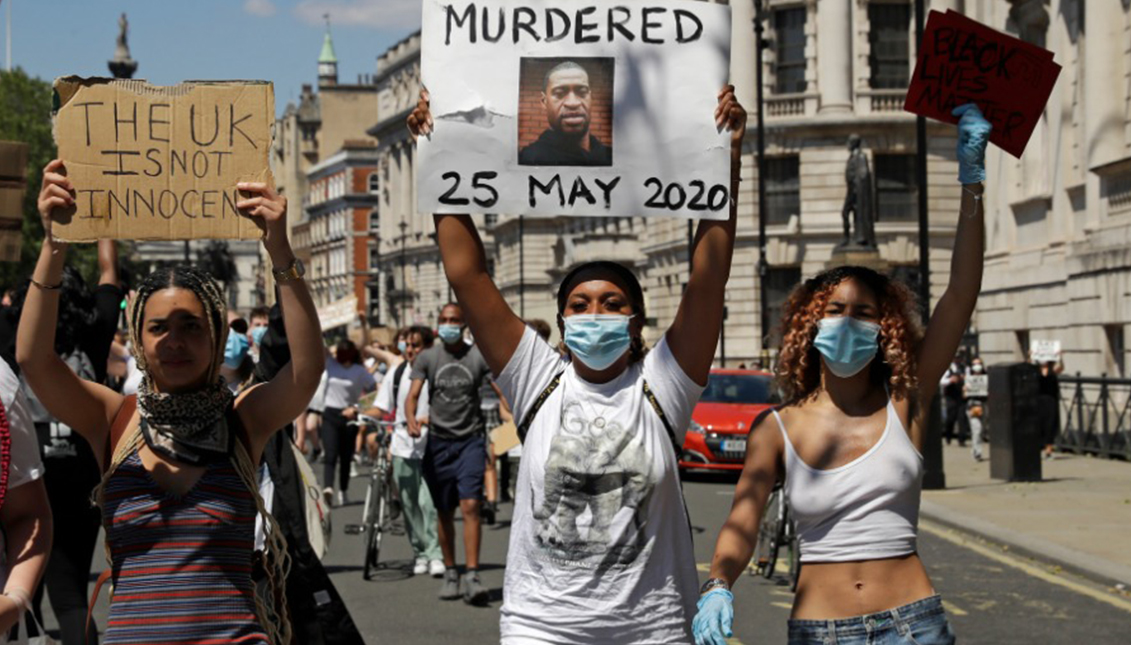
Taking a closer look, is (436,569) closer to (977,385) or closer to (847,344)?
(847,344)

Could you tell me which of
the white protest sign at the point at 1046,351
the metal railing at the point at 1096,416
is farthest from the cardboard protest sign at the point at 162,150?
the white protest sign at the point at 1046,351

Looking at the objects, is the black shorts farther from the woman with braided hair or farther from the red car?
the red car

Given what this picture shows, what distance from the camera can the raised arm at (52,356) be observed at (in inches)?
174

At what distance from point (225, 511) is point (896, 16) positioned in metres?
56.6

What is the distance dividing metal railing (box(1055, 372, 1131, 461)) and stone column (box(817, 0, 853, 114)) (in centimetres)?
2931

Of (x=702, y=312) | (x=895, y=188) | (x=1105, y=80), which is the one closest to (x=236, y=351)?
(x=702, y=312)

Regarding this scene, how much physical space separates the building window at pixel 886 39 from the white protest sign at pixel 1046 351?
3061 cm

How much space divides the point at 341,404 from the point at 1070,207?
18.6 meters

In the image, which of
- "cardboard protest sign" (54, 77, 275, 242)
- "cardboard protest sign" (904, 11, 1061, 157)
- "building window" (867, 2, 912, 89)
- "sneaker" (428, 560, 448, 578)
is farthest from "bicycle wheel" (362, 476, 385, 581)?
"building window" (867, 2, 912, 89)

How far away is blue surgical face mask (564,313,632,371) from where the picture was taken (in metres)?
4.64

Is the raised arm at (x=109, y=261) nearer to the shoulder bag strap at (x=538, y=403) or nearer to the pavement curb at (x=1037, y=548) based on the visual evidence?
the shoulder bag strap at (x=538, y=403)

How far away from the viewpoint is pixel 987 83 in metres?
5.77

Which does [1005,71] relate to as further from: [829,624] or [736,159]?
[829,624]

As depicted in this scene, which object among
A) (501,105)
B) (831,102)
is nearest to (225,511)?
(501,105)
